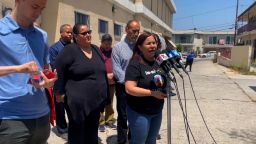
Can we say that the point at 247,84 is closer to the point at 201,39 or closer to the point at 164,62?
the point at 164,62

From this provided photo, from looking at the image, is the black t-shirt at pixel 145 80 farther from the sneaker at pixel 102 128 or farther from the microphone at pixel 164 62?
the sneaker at pixel 102 128

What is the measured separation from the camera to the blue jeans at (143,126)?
3418 mm

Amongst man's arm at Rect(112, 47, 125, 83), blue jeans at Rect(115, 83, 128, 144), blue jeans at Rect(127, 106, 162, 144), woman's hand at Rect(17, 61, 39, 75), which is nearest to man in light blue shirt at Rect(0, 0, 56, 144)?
woman's hand at Rect(17, 61, 39, 75)

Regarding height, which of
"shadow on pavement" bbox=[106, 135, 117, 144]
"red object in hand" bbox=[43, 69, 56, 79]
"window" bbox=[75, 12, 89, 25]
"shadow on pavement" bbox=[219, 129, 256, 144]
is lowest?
"shadow on pavement" bbox=[219, 129, 256, 144]

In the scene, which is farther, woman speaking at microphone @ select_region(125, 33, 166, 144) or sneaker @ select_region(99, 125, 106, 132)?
sneaker @ select_region(99, 125, 106, 132)

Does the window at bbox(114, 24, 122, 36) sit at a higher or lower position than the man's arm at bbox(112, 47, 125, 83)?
higher

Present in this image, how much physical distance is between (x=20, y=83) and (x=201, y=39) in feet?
316

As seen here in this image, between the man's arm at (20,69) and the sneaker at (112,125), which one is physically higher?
the man's arm at (20,69)

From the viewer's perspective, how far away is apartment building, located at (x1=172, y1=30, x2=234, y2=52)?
9338 cm

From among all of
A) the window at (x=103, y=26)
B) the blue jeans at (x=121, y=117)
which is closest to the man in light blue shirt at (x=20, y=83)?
the blue jeans at (x=121, y=117)

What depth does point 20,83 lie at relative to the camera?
7.21 feet

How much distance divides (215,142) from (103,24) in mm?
10440

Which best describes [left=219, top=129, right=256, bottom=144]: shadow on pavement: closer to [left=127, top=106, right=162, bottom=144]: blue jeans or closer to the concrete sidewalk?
[left=127, top=106, right=162, bottom=144]: blue jeans

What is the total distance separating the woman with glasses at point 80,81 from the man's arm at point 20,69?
185 centimetres
